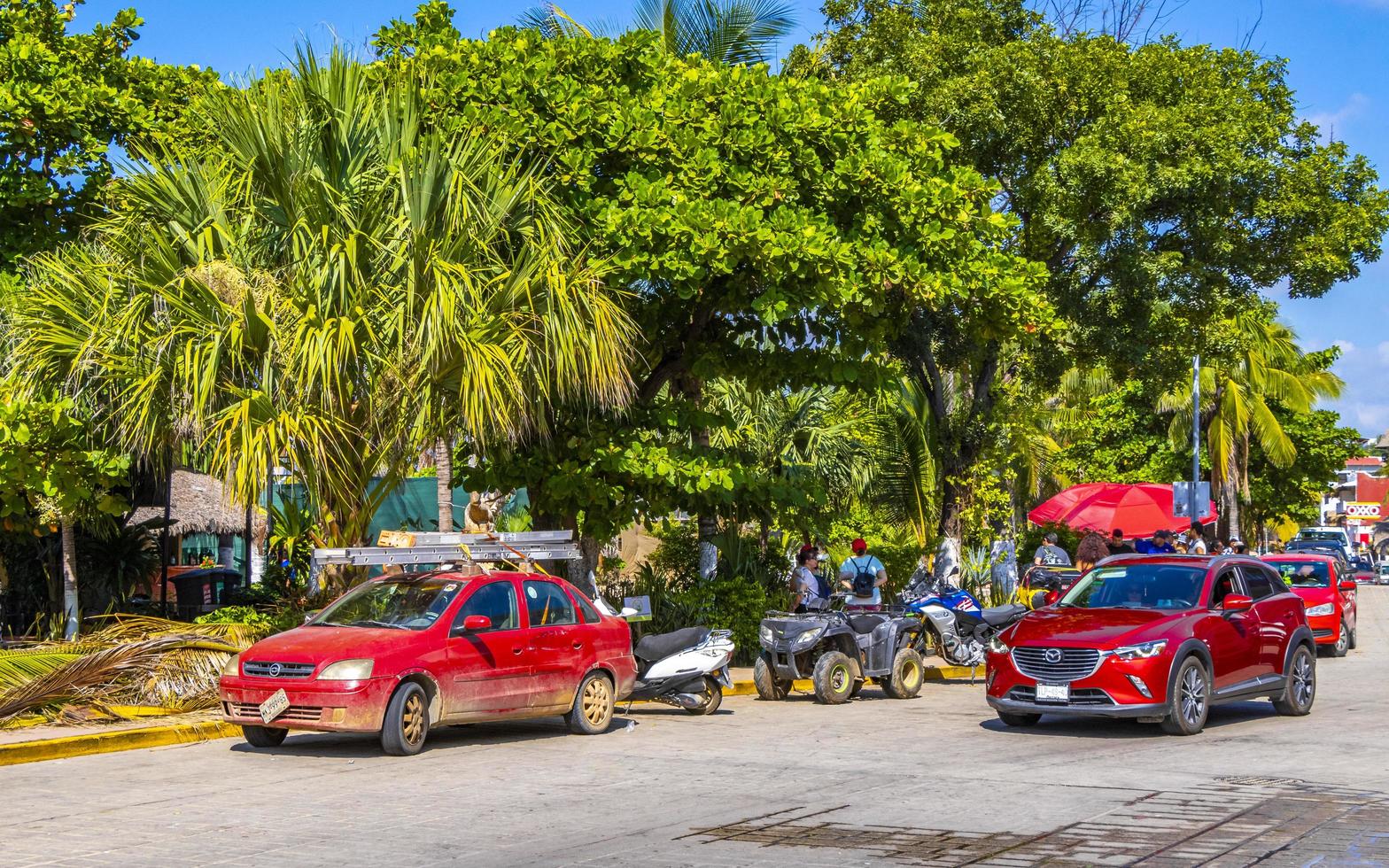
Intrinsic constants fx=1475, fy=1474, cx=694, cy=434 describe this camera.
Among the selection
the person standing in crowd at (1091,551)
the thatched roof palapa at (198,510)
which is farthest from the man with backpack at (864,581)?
the thatched roof palapa at (198,510)

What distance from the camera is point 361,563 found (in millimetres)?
13258

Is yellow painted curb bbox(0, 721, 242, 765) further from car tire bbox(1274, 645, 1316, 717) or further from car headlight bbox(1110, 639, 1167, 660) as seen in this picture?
car tire bbox(1274, 645, 1316, 717)

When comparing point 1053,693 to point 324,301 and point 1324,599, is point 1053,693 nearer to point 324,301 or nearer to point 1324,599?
point 324,301

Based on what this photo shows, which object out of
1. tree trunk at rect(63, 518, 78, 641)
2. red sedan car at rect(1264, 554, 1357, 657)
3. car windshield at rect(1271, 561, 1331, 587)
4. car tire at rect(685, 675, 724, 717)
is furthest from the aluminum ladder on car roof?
car windshield at rect(1271, 561, 1331, 587)

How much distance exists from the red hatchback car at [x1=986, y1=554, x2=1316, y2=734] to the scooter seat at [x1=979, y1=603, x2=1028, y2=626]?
3368 millimetres

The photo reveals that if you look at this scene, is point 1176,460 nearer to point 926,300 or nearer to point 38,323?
point 926,300

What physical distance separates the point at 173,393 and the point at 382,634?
402 centimetres

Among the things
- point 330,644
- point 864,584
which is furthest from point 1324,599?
point 330,644

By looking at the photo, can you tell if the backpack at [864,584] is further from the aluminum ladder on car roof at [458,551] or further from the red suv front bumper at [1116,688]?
the red suv front bumper at [1116,688]

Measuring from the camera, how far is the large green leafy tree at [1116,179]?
77.7 feet

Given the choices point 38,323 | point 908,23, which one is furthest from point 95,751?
point 908,23

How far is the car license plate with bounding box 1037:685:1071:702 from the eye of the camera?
13.3 m

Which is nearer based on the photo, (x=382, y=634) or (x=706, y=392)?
(x=382, y=634)

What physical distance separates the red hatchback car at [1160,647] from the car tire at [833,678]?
2684 mm
